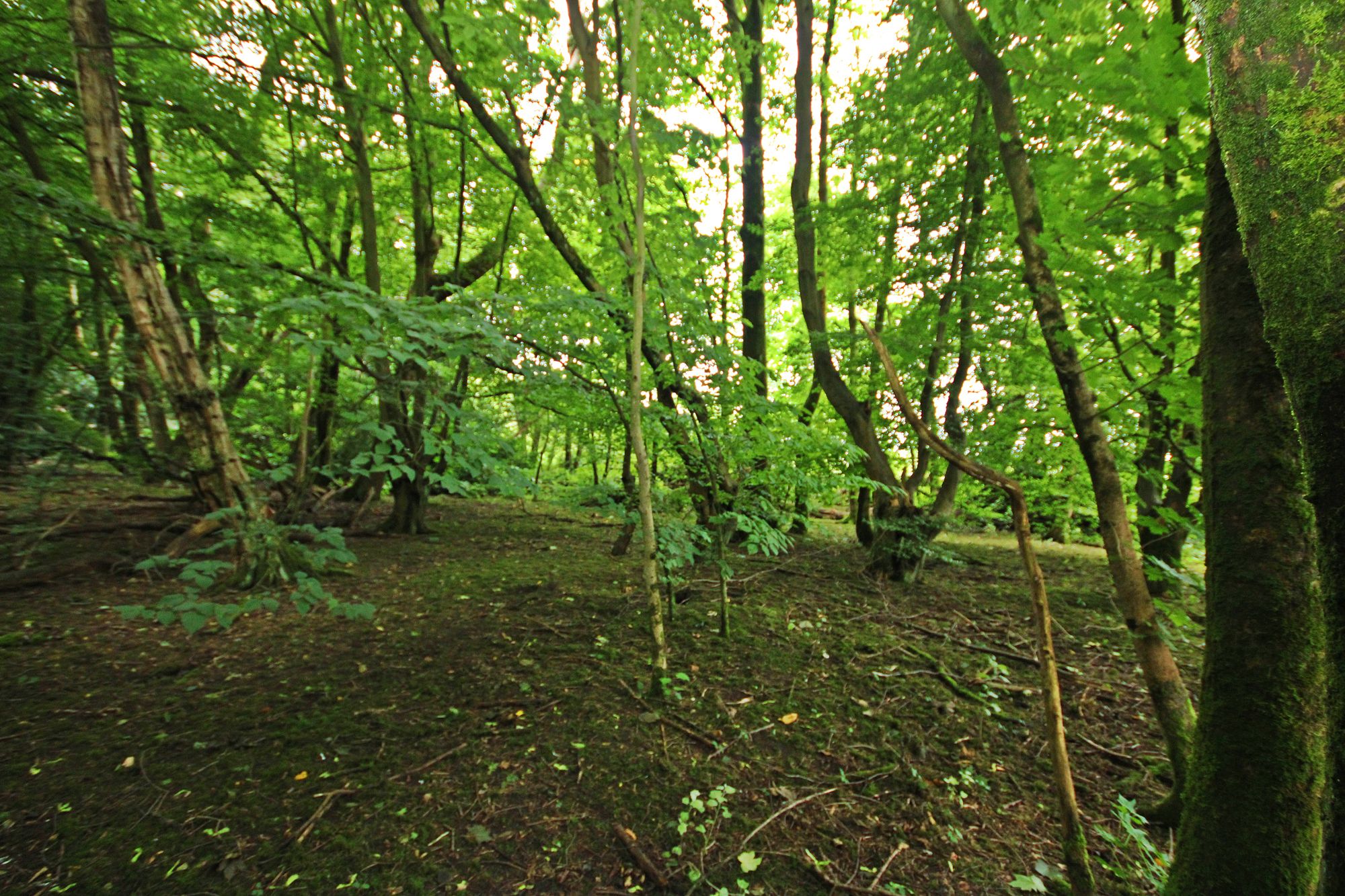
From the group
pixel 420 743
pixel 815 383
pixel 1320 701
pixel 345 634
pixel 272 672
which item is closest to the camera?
pixel 1320 701

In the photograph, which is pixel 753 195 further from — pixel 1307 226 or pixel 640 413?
pixel 1307 226

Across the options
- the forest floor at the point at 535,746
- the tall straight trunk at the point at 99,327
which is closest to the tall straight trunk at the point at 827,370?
the forest floor at the point at 535,746

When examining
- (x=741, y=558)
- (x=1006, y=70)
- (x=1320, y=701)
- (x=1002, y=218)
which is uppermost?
(x=1006, y=70)

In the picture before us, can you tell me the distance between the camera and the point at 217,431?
3496 mm

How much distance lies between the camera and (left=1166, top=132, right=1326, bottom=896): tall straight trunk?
1.28 m

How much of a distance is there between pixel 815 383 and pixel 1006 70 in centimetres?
A: 469

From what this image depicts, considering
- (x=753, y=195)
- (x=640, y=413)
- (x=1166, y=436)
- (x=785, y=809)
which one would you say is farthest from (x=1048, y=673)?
(x=753, y=195)

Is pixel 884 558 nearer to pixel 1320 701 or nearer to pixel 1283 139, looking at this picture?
pixel 1320 701

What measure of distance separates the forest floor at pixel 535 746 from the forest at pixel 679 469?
25 millimetres

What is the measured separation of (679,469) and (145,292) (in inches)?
149

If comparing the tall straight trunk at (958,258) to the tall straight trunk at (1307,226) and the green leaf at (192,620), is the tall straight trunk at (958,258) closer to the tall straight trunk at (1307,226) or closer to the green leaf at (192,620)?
the tall straight trunk at (1307,226)

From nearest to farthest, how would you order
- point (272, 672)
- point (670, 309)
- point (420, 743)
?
point (420, 743) → point (272, 672) → point (670, 309)

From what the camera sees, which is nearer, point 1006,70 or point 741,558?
point 1006,70

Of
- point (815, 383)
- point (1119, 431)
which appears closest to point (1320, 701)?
point (1119, 431)
